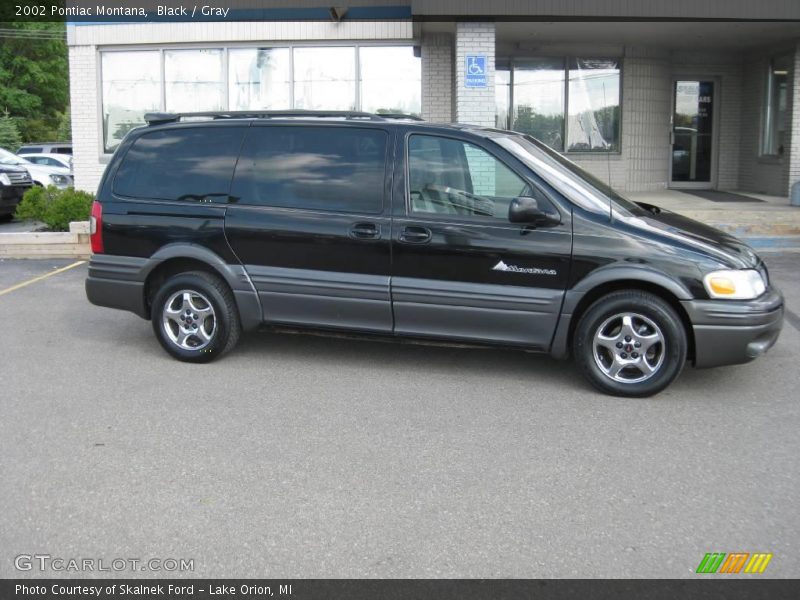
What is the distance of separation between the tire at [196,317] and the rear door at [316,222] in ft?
0.95

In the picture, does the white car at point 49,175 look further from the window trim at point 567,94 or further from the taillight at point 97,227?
the taillight at point 97,227

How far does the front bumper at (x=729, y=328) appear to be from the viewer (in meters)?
5.64

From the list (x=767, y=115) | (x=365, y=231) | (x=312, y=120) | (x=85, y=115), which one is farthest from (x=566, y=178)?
(x=767, y=115)

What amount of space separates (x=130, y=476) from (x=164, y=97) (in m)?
12.2

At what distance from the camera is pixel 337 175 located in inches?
253

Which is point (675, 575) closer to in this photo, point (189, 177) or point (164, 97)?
point (189, 177)

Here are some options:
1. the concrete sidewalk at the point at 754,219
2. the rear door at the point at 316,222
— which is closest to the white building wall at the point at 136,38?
the concrete sidewalk at the point at 754,219

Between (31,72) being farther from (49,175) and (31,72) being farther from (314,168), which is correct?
(314,168)

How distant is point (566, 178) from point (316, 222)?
184 cm

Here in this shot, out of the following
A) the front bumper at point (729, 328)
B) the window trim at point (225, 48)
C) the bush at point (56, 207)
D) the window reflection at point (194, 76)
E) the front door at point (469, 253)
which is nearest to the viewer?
the front bumper at point (729, 328)

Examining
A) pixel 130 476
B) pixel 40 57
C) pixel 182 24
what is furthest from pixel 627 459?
pixel 40 57

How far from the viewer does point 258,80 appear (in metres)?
15.3

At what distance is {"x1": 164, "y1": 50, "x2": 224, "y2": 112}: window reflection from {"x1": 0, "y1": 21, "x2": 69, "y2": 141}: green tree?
37.9m

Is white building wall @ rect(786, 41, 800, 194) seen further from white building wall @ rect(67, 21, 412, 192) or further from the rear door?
the rear door
